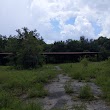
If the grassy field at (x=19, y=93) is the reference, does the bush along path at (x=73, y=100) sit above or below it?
below

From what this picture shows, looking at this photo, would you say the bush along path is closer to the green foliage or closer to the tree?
the green foliage

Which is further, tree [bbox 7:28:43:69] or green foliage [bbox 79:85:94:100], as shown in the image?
tree [bbox 7:28:43:69]

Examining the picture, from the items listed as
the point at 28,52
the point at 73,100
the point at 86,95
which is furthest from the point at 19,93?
the point at 28,52

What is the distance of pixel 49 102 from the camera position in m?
12.9

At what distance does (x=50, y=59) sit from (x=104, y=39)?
97.4 feet

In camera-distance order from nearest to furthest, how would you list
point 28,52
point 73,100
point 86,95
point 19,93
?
point 73,100 < point 86,95 < point 19,93 < point 28,52

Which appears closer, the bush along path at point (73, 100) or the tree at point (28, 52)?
the bush along path at point (73, 100)

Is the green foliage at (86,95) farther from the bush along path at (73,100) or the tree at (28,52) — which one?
the tree at (28,52)

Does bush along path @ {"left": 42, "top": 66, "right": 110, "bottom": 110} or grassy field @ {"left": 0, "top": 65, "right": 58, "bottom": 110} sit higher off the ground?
grassy field @ {"left": 0, "top": 65, "right": 58, "bottom": 110}

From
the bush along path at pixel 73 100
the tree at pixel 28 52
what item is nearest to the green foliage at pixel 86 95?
the bush along path at pixel 73 100

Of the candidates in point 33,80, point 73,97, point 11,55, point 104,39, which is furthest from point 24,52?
point 104,39

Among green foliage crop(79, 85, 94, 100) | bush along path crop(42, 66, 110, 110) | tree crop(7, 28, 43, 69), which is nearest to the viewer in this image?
bush along path crop(42, 66, 110, 110)

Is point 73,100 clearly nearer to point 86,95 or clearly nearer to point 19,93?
point 86,95

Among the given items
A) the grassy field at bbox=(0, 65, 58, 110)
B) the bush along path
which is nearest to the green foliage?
the bush along path
